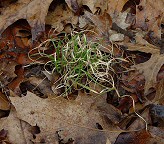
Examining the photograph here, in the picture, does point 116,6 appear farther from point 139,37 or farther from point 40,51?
point 40,51

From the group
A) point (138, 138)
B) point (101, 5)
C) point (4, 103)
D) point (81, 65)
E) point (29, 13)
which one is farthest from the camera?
point (101, 5)

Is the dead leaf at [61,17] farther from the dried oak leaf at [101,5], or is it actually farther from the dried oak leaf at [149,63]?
the dried oak leaf at [149,63]

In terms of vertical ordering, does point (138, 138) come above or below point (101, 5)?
below

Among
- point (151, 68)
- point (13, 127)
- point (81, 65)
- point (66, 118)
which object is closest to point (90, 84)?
point (81, 65)

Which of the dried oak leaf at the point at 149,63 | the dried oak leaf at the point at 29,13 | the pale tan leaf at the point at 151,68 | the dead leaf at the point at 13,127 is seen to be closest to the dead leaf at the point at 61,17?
the dried oak leaf at the point at 29,13

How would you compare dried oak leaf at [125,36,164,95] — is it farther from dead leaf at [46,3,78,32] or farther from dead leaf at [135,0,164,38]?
dead leaf at [46,3,78,32]

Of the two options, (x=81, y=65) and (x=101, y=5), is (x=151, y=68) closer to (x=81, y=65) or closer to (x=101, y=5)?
(x=81, y=65)
